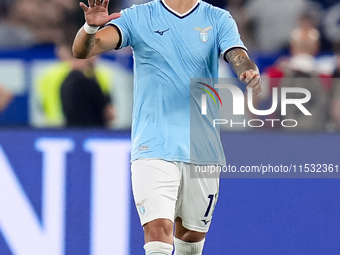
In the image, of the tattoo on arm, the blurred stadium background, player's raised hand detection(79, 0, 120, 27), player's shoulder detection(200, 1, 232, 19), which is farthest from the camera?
the blurred stadium background

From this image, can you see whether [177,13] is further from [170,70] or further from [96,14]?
[96,14]

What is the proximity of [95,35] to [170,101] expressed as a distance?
0.63 meters

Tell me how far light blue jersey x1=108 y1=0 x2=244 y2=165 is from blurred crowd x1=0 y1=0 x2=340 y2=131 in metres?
1.56

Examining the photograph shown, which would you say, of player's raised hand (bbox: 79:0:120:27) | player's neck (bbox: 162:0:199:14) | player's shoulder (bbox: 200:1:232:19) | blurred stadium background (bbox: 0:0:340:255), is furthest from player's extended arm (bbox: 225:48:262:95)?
blurred stadium background (bbox: 0:0:340:255)

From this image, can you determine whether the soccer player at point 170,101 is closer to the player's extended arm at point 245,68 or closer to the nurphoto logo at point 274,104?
the player's extended arm at point 245,68

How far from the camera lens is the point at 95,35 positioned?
3426 millimetres

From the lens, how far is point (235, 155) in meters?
4.97

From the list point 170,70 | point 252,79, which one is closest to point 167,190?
point 170,70

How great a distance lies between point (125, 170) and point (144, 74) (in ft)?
4.79

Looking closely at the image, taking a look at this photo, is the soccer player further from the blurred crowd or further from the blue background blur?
the blurred crowd

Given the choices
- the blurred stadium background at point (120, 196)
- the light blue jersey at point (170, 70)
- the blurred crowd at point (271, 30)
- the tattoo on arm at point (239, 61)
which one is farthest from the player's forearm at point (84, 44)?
the blurred crowd at point (271, 30)

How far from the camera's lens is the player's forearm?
Answer: 330 centimetres

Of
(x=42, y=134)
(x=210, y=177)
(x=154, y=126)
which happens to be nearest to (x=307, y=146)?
(x=210, y=177)

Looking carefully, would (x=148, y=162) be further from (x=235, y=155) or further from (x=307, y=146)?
(x=307, y=146)
